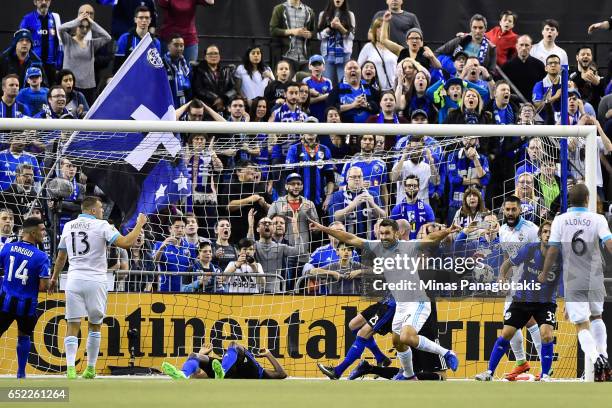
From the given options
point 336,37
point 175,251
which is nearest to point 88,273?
point 175,251

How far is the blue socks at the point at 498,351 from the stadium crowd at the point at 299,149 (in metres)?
1.01

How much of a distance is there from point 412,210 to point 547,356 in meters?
2.06

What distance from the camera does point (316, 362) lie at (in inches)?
548

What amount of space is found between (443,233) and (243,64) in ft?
18.0

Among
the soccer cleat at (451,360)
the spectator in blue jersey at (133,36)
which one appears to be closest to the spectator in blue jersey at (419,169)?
the soccer cleat at (451,360)

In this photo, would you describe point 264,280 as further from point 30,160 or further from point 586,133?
point 586,133

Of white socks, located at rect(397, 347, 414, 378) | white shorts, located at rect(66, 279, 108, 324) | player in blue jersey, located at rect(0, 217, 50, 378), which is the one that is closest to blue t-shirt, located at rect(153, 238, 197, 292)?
white shorts, located at rect(66, 279, 108, 324)

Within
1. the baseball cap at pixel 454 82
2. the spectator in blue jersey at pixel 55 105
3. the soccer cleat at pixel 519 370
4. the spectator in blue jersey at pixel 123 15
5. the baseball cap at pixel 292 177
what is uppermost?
the spectator in blue jersey at pixel 123 15

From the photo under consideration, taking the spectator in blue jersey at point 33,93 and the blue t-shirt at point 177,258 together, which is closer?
the blue t-shirt at point 177,258

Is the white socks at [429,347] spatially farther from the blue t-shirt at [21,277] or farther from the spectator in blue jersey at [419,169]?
the blue t-shirt at [21,277]

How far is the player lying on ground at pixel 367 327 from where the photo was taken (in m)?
13.5

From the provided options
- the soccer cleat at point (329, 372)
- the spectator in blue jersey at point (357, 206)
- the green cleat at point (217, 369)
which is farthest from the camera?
the spectator in blue jersey at point (357, 206)

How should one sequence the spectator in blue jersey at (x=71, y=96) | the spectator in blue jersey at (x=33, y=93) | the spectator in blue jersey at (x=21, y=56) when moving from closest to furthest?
the spectator in blue jersey at (x=33, y=93)
the spectator in blue jersey at (x=71, y=96)
the spectator in blue jersey at (x=21, y=56)

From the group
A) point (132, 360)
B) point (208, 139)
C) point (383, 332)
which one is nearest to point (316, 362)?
point (383, 332)
